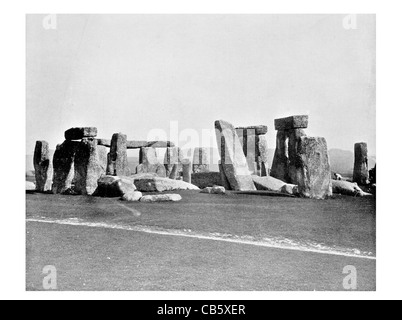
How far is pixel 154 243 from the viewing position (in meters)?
7.57

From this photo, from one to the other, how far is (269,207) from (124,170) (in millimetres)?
7117

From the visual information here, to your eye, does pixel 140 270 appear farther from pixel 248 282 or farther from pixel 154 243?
pixel 248 282

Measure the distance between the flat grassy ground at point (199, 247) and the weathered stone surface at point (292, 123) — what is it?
12.1 ft

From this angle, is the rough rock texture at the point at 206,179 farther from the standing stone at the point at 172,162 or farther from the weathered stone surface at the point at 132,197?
the weathered stone surface at the point at 132,197

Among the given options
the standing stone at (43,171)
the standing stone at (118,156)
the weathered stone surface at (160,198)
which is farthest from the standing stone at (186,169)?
the weathered stone surface at (160,198)

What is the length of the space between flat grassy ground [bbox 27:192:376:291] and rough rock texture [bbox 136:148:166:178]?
907 centimetres

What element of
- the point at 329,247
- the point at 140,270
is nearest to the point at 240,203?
the point at 329,247

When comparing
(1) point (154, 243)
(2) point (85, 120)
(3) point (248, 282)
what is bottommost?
(3) point (248, 282)

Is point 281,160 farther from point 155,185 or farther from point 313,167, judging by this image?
point 155,185

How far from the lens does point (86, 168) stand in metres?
11.8

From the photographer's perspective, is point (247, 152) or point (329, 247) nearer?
point (329, 247)

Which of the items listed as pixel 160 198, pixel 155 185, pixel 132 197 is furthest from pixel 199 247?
pixel 155 185

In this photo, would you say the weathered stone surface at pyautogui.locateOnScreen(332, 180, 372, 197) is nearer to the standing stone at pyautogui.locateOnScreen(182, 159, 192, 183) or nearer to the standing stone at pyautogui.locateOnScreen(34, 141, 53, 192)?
the standing stone at pyautogui.locateOnScreen(182, 159, 192, 183)

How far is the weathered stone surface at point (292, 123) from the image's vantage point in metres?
12.4
